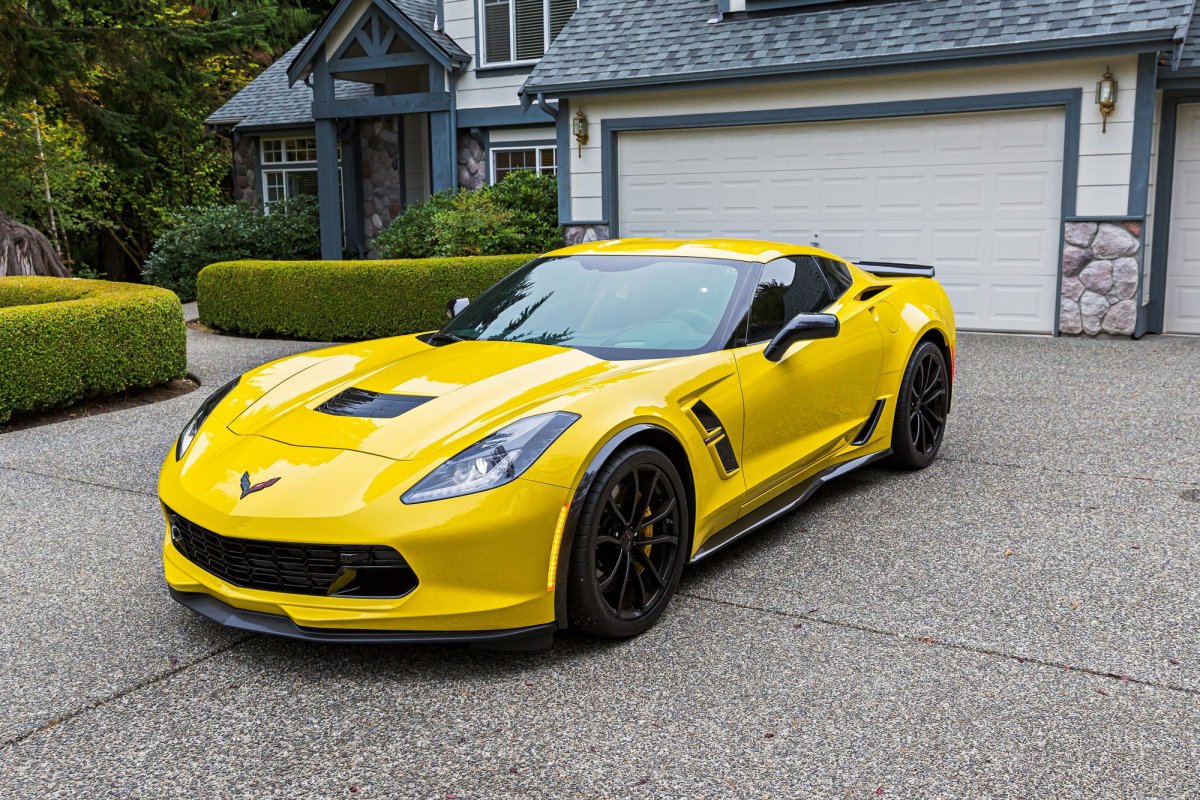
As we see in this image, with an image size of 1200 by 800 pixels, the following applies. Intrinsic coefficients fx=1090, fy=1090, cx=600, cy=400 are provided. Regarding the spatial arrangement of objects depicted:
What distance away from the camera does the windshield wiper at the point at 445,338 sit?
15.9ft

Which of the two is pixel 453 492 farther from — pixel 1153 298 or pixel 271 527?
pixel 1153 298

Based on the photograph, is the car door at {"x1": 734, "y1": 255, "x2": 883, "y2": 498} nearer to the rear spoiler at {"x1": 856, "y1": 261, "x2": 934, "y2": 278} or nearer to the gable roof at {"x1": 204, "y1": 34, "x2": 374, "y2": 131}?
the rear spoiler at {"x1": 856, "y1": 261, "x2": 934, "y2": 278}

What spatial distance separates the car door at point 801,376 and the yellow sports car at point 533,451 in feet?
0.04

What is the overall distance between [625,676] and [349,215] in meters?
16.4

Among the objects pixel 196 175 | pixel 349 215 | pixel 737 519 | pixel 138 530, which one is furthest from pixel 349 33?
pixel 737 519

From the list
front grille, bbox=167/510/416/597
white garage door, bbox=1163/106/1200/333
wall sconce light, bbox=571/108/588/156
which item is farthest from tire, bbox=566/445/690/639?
wall sconce light, bbox=571/108/588/156

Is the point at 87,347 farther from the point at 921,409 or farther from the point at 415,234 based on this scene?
the point at 415,234

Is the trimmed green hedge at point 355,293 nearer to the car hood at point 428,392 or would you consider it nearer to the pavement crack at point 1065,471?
the pavement crack at point 1065,471

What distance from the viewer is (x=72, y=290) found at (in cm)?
962

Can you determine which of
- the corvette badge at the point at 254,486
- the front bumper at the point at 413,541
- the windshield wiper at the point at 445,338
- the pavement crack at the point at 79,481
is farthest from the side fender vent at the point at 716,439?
the pavement crack at the point at 79,481

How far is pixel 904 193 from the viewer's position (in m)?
11.5

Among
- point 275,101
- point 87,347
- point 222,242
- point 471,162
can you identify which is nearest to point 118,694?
point 87,347

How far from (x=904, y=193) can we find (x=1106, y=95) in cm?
212

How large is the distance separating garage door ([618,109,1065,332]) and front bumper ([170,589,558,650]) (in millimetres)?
9010
